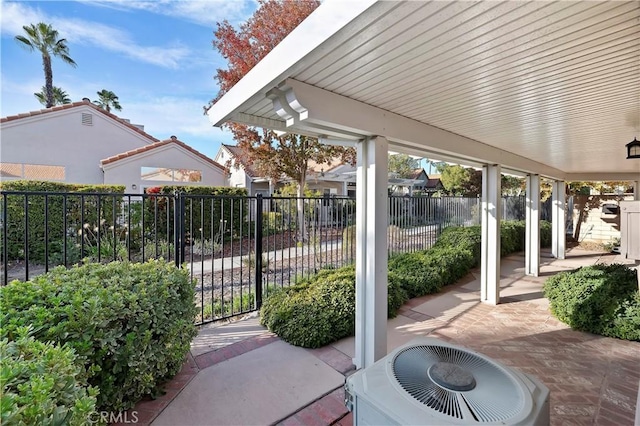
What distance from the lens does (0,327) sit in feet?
5.45

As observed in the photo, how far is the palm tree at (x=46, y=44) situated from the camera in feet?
50.6

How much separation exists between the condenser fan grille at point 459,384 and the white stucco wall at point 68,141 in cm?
1493

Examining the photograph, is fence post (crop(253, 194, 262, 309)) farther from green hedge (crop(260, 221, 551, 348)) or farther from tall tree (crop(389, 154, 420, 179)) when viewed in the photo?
tall tree (crop(389, 154, 420, 179))

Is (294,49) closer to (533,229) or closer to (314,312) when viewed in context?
(314,312)

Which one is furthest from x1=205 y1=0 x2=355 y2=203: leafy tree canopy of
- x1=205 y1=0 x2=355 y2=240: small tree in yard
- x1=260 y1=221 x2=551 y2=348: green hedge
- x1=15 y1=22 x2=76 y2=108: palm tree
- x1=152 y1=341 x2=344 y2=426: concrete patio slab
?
x1=15 y1=22 x2=76 y2=108: palm tree

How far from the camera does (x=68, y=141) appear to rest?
11719 mm

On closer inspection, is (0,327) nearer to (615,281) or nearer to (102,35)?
(102,35)

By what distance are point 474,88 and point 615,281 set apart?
13.2 feet

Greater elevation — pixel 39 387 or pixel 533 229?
pixel 533 229

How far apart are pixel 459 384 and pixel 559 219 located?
32.0 feet

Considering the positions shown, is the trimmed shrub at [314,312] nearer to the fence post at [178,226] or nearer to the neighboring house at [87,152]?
the fence post at [178,226]

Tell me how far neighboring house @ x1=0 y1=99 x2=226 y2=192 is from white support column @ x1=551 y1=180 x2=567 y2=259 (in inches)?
557

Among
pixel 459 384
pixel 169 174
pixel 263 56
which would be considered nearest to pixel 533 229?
pixel 459 384

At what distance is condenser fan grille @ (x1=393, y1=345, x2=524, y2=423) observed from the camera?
1.21 m
